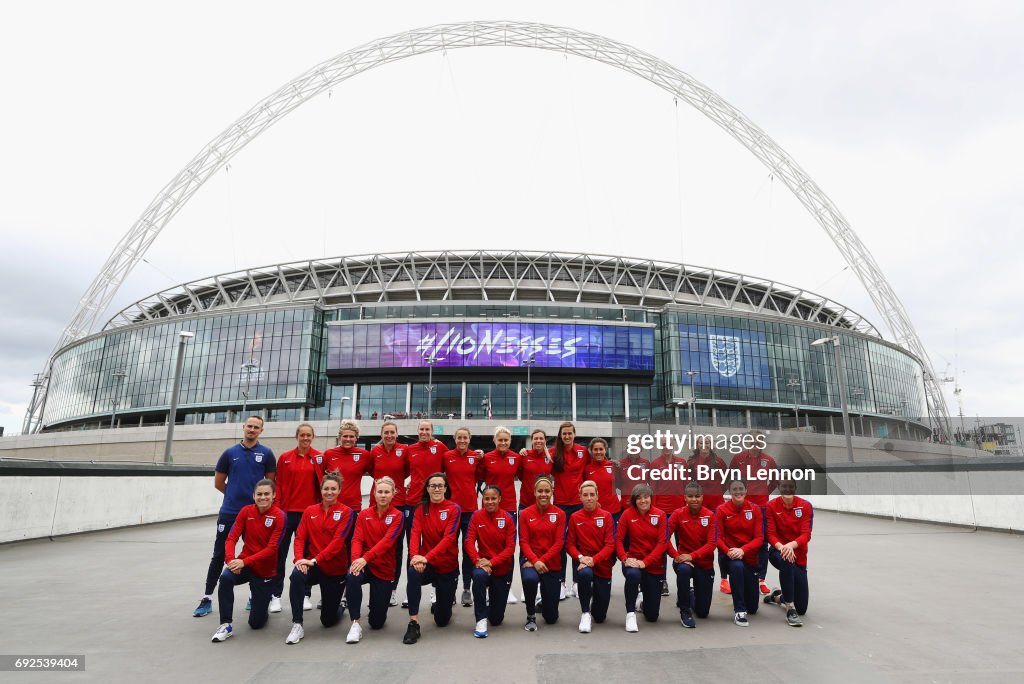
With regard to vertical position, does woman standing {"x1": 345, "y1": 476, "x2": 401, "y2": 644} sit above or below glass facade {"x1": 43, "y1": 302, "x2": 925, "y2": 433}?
below

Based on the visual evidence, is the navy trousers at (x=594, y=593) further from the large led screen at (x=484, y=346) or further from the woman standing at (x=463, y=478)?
the large led screen at (x=484, y=346)

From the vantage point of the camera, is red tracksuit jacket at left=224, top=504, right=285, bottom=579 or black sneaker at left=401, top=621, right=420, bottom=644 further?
red tracksuit jacket at left=224, top=504, right=285, bottom=579

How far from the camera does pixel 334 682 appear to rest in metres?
4.55

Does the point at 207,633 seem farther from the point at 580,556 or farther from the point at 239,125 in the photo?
the point at 239,125

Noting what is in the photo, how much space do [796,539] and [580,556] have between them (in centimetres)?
292

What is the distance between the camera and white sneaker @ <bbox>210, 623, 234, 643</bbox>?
18.6 feet

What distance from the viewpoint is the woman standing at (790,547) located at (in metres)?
6.58

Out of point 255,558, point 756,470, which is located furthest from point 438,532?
point 756,470

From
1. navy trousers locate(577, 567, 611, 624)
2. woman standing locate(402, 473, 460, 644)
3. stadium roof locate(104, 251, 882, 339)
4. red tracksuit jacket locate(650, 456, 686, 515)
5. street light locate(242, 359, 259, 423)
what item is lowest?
navy trousers locate(577, 567, 611, 624)

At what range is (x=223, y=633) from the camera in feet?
18.7

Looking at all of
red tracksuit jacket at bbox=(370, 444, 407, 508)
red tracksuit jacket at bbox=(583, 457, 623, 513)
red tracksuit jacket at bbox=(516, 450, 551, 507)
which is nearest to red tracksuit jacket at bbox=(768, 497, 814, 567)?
red tracksuit jacket at bbox=(583, 457, 623, 513)

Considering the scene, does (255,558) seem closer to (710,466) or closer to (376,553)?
(376,553)

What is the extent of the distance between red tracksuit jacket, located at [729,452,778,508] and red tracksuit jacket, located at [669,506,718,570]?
0.92m

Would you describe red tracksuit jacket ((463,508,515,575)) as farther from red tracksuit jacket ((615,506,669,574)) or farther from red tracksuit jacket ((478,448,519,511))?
red tracksuit jacket ((615,506,669,574))
